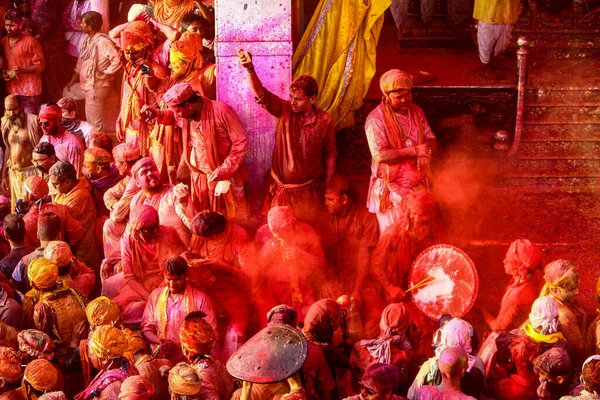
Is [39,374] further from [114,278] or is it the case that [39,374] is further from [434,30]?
[434,30]

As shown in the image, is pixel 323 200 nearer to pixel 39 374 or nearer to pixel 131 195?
pixel 131 195

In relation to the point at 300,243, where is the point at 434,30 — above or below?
above

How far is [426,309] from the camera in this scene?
11.4 m

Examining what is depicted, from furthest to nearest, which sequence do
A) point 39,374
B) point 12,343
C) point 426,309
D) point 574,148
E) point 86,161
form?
point 574,148 < point 86,161 < point 426,309 < point 12,343 < point 39,374

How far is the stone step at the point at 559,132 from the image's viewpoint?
1459cm

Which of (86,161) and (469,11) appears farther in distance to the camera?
(469,11)

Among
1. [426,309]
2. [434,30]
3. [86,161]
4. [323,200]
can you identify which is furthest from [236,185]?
[434,30]

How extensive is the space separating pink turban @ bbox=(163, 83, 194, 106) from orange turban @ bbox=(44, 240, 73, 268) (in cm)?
168

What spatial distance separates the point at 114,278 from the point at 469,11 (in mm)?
6739

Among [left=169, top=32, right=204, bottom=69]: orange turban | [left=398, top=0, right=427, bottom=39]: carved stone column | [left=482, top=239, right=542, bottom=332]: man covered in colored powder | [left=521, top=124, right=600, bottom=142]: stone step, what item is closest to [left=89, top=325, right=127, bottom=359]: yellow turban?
[left=482, top=239, right=542, bottom=332]: man covered in colored powder

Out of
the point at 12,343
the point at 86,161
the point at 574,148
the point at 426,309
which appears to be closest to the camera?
the point at 12,343

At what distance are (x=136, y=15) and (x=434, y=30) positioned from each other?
13.3ft

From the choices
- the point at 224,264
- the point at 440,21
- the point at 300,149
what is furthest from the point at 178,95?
the point at 440,21

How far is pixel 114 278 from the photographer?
12070mm
